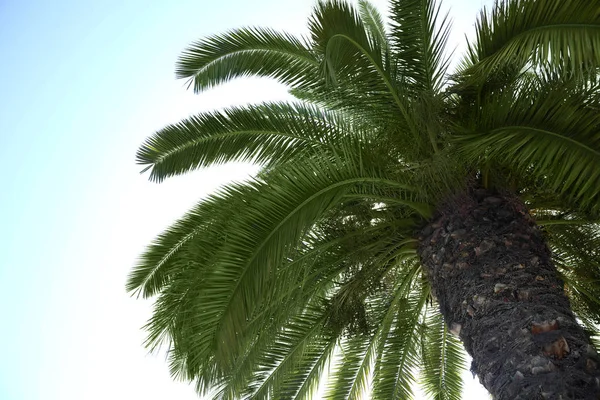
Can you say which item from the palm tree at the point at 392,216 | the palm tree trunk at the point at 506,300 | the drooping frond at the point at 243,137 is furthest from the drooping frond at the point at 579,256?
the drooping frond at the point at 243,137

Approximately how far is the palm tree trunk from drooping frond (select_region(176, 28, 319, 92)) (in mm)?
2399

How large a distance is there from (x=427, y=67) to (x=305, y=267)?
8.08ft

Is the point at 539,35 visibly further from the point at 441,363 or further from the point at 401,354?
the point at 441,363

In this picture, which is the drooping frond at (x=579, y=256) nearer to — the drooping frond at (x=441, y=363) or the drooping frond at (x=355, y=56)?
the drooping frond at (x=441, y=363)

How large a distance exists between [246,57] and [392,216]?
2.50 m

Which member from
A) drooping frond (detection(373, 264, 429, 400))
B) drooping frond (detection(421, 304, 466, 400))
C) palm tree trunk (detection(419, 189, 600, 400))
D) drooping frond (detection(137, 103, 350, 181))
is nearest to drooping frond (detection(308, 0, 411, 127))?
drooping frond (detection(137, 103, 350, 181))

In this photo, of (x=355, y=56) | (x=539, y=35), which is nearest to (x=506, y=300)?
(x=539, y=35)

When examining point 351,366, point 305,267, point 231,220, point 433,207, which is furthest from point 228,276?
point 351,366

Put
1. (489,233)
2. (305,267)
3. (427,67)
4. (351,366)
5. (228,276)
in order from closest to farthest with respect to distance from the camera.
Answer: (228,276) → (489,233) → (427,67) → (305,267) → (351,366)

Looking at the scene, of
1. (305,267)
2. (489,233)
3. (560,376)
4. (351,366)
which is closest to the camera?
(560,376)

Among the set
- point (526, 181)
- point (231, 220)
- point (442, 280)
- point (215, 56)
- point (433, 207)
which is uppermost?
point (215, 56)

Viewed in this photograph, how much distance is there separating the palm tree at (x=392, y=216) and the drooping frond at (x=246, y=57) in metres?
0.02

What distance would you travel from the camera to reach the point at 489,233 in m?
6.28

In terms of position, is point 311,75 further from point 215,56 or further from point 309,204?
point 309,204
